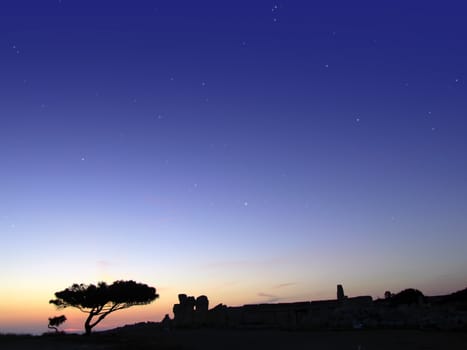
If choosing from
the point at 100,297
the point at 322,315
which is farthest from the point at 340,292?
the point at 100,297

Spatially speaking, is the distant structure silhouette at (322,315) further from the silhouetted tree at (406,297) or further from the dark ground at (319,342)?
the silhouetted tree at (406,297)

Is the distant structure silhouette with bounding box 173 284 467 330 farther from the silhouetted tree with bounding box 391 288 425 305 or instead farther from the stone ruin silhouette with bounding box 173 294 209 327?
the silhouetted tree with bounding box 391 288 425 305

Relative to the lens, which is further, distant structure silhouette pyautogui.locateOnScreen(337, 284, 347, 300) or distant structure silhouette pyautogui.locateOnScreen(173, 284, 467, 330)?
distant structure silhouette pyautogui.locateOnScreen(337, 284, 347, 300)

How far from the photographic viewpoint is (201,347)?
31.2m

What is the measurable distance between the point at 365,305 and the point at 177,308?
21087 millimetres

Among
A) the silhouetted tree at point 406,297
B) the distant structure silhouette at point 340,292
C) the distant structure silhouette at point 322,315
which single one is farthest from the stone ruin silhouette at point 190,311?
the silhouetted tree at point 406,297

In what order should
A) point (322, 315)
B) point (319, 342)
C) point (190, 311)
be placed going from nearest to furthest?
1. point (319, 342)
2. point (322, 315)
3. point (190, 311)

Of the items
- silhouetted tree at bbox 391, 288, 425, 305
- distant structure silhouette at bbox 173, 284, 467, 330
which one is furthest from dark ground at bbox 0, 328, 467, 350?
silhouetted tree at bbox 391, 288, 425, 305

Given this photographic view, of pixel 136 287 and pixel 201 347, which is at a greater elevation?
pixel 136 287

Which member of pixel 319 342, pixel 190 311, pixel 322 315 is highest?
pixel 190 311

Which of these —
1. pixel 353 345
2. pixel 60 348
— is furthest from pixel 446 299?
pixel 60 348

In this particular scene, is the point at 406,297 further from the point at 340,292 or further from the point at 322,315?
the point at 322,315

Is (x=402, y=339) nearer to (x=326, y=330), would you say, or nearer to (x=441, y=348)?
(x=441, y=348)

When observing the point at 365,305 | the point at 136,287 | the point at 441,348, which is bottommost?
the point at 441,348
